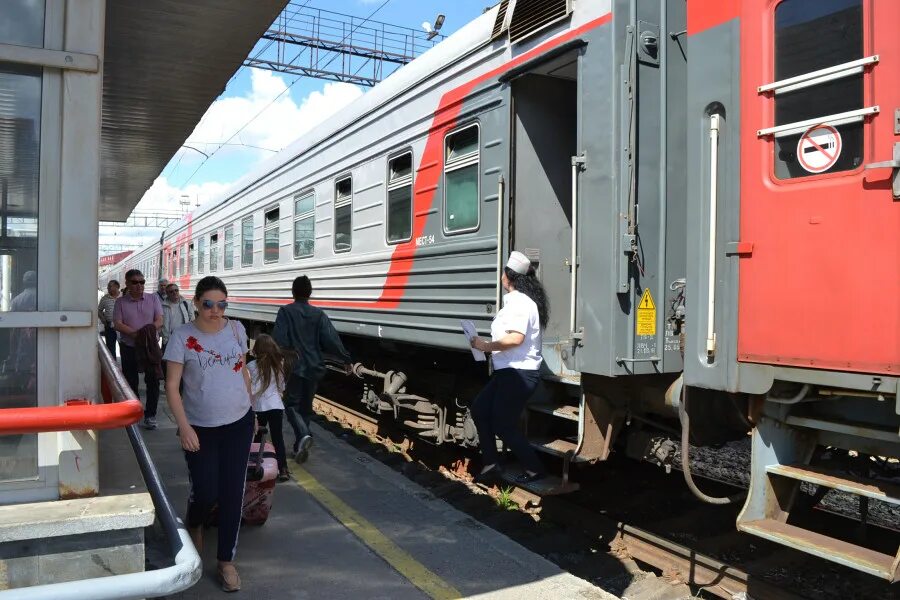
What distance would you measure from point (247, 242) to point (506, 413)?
808 centimetres

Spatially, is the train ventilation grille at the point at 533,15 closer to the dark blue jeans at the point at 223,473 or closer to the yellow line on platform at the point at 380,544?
the dark blue jeans at the point at 223,473

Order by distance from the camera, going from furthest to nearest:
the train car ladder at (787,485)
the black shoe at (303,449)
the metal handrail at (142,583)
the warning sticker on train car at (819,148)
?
the black shoe at (303,449), the warning sticker on train car at (819,148), the train car ladder at (787,485), the metal handrail at (142,583)

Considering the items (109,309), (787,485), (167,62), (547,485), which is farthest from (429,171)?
(109,309)

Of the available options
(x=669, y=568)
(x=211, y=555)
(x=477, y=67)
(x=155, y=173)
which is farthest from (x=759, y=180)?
(x=155, y=173)

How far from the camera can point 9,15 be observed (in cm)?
256

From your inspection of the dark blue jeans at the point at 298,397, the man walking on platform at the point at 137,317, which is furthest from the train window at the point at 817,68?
the man walking on platform at the point at 137,317

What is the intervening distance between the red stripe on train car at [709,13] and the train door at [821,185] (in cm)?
10

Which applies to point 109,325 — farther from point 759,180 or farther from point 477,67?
point 759,180

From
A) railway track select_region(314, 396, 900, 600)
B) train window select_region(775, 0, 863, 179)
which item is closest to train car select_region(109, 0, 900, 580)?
train window select_region(775, 0, 863, 179)

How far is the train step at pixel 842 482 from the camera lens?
3201 millimetres

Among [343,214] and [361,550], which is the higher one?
[343,214]

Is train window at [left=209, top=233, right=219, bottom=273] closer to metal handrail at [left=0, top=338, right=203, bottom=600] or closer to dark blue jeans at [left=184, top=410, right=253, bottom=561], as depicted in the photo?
dark blue jeans at [left=184, top=410, right=253, bottom=561]

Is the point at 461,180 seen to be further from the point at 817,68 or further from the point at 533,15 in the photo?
the point at 817,68

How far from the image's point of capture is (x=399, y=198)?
6914 mm
